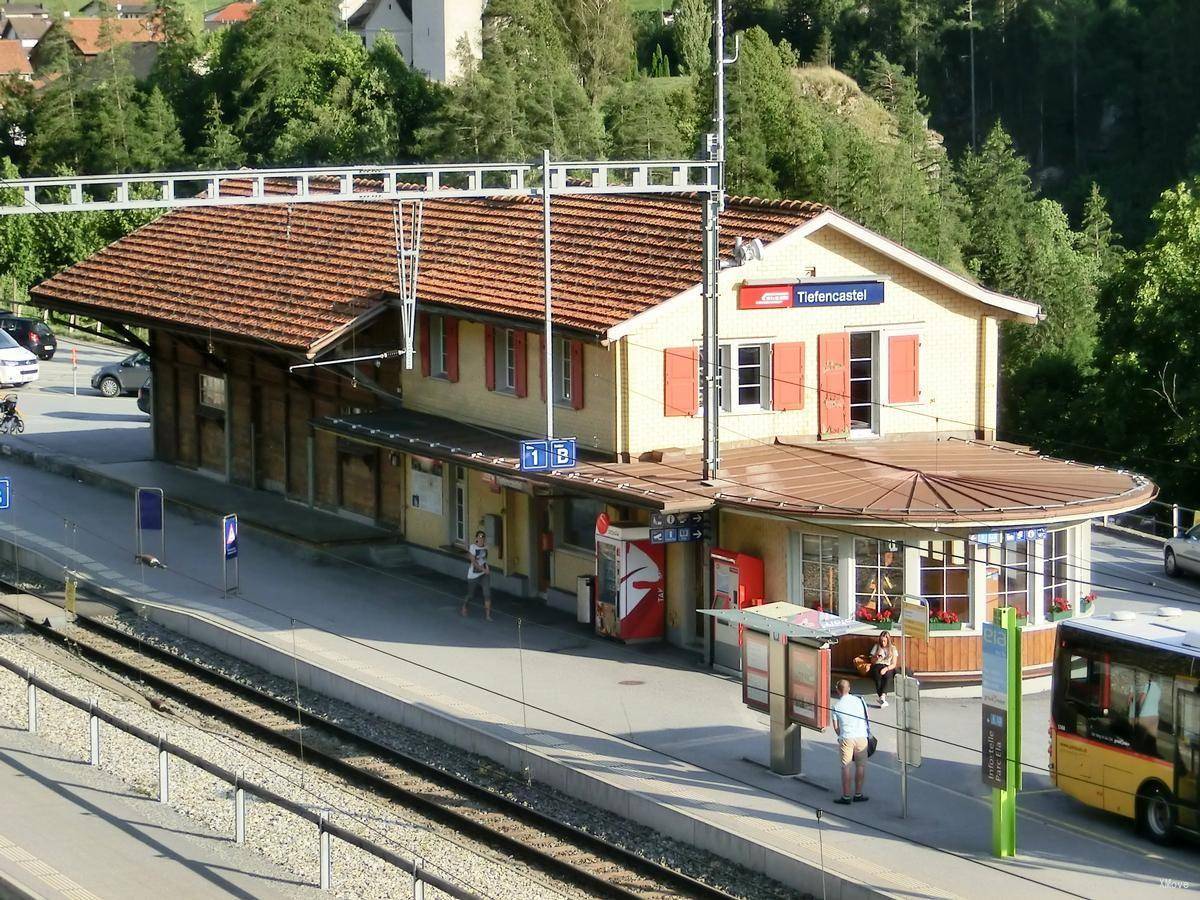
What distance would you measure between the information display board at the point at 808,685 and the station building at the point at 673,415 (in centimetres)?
326

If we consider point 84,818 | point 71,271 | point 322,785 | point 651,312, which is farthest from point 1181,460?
point 84,818

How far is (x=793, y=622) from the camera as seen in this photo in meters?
20.3

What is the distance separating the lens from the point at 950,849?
1803 centimetres

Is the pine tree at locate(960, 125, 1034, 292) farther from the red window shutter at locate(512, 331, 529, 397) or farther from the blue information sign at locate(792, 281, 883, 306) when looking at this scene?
the red window shutter at locate(512, 331, 529, 397)

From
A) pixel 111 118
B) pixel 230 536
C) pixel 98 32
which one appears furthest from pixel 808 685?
pixel 98 32

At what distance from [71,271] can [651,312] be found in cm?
1827

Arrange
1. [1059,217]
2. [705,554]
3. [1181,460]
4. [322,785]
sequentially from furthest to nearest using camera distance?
[1059,217] → [1181,460] → [705,554] → [322,785]

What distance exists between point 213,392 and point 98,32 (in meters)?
80.8

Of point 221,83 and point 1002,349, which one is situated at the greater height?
point 221,83

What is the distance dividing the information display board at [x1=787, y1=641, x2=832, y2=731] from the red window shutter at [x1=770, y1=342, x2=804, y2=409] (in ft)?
25.6

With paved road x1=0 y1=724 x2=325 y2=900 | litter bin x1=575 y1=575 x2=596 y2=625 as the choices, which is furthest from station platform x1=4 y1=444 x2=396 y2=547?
paved road x1=0 y1=724 x2=325 y2=900

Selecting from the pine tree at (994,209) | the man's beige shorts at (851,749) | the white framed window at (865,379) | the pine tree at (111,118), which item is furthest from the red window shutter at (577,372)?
the pine tree at (111,118)

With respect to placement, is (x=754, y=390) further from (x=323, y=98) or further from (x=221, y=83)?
(x=221, y=83)

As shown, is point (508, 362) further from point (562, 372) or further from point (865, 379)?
point (865, 379)
